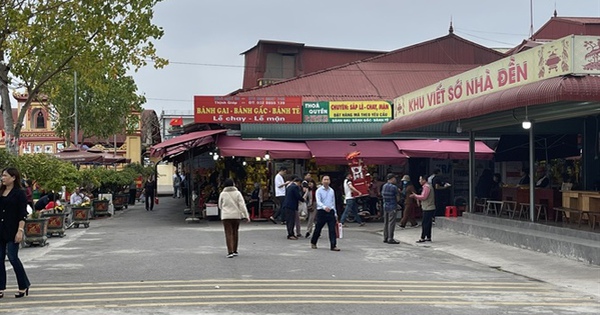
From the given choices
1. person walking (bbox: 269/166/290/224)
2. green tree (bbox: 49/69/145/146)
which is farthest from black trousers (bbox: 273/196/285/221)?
green tree (bbox: 49/69/145/146)

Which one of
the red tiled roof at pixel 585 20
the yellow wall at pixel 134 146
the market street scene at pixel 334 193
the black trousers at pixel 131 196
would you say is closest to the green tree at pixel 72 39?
the market street scene at pixel 334 193

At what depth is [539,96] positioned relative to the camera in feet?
44.5

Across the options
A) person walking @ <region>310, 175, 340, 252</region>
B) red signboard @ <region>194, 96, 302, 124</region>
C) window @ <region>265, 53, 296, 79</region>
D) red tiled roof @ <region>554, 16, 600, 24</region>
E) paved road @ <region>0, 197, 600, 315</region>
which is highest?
red tiled roof @ <region>554, 16, 600, 24</region>

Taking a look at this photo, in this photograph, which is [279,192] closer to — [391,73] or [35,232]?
[35,232]

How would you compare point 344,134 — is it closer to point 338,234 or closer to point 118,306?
point 338,234

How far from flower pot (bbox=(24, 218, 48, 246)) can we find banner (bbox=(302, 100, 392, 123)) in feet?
41.5

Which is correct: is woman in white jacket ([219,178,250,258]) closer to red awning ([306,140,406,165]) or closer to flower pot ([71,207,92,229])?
flower pot ([71,207,92,229])

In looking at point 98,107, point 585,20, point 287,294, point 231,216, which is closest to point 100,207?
point 231,216

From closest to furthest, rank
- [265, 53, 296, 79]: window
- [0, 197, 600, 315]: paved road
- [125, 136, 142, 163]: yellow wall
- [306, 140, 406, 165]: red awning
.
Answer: [0, 197, 600, 315]: paved road, [306, 140, 406, 165]: red awning, [265, 53, 296, 79]: window, [125, 136, 142, 163]: yellow wall

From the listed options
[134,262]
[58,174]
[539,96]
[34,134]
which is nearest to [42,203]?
[58,174]

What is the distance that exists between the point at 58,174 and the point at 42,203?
90cm

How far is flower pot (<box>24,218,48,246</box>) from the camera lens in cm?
1700

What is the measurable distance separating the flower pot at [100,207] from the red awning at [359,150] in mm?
8457

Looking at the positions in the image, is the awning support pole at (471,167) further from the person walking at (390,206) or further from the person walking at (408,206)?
the person walking at (390,206)
